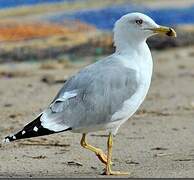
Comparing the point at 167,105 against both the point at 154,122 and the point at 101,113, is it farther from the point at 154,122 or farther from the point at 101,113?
the point at 101,113

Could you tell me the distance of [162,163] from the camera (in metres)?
6.53

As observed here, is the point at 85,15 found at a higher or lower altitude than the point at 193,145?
higher

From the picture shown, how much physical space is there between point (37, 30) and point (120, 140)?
1251 cm

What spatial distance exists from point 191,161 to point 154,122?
2.25 m

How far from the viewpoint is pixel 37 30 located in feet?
65.6

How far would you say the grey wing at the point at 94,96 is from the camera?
611 centimetres

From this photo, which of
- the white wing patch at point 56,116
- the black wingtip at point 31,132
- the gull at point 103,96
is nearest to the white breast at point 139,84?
the gull at point 103,96

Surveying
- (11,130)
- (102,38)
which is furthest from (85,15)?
(11,130)

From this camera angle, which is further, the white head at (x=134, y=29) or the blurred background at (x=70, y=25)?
the blurred background at (x=70, y=25)

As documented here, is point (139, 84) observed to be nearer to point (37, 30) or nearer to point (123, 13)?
point (37, 30)

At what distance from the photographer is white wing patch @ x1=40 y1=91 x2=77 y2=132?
594 centimetres

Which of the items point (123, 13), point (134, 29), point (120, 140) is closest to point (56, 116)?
point (134, 29)

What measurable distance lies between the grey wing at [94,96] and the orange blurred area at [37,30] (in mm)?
12677

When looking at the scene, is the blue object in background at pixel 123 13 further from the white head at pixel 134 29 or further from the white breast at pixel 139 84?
the white breast at pixel 139 84
